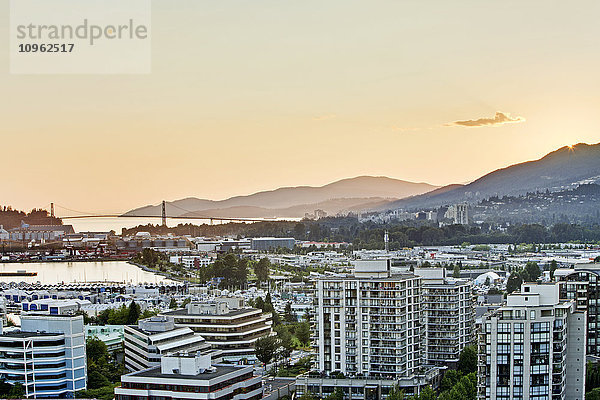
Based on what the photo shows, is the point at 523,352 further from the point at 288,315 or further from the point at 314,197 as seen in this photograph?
the point at 314,197

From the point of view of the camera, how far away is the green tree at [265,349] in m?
19.3

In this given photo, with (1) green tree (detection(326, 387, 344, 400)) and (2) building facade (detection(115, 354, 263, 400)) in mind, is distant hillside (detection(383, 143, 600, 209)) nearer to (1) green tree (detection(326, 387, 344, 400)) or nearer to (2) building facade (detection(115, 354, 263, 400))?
(1) green tree (detection(326, 387, 344, 400))

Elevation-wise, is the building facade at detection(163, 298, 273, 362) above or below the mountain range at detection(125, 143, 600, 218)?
below

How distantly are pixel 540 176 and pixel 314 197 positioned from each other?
62.1 metres

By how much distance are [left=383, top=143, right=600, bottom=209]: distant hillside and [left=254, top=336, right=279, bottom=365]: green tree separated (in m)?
89.0

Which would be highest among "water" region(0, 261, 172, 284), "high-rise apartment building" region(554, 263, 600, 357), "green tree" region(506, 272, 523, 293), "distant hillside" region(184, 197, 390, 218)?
"distant hillside" region(184, 197, 390, 218)

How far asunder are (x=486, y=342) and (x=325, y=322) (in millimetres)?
4819

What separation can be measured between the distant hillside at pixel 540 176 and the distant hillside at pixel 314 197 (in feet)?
92.0

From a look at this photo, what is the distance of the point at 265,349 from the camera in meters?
19.2

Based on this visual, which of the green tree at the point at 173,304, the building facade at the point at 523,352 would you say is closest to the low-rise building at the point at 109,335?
the green tree at the point at 173,304

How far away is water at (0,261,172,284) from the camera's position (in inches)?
1996

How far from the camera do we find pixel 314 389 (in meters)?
16.0

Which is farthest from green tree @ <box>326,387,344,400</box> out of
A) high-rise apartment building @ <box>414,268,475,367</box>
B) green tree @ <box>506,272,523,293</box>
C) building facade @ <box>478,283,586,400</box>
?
green tree @ <box>506,272,523,293</box>

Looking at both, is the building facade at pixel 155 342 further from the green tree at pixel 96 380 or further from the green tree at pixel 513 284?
the green tree at pixel 513 284
